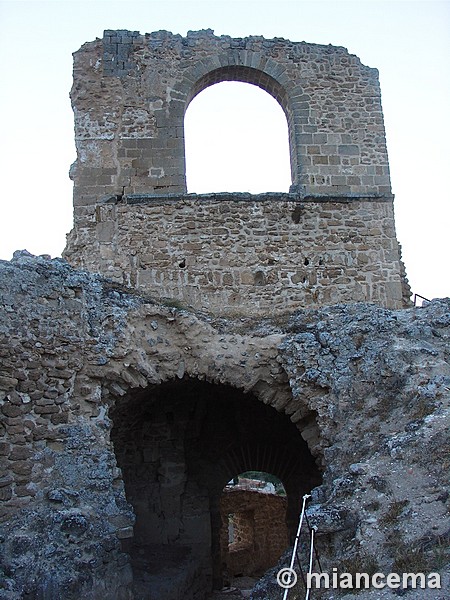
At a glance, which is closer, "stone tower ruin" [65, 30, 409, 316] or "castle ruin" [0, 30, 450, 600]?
"castle ruin" [0, 30, 450, 600]

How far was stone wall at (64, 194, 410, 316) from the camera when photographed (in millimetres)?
10148

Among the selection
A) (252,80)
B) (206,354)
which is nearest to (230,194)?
(252,80)

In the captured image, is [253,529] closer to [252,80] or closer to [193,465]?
[193,465]

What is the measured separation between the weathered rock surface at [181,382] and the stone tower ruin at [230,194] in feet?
9.24

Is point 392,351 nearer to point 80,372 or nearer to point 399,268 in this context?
point 80,372

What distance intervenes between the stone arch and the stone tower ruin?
0.07 feet

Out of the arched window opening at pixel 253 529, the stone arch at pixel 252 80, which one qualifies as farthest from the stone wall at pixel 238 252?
the arched window opening at pixel 253 529

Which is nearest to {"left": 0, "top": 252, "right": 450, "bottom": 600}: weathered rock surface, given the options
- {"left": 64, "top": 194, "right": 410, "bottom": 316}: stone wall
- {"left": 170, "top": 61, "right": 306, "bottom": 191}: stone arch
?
{"left": 64, "top": 194, "right": 410, "bottom": 316}: stone wall

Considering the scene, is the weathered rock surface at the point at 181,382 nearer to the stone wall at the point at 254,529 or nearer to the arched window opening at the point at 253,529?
the arched window opening at the point at 253,529

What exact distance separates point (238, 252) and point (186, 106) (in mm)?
2760

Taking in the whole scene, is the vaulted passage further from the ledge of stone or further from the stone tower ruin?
the ledge of stone

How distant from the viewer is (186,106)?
436 inches

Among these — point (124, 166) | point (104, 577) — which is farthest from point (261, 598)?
point (124, 166)

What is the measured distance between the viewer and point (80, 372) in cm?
644
